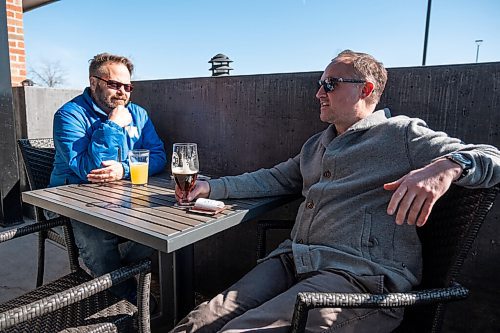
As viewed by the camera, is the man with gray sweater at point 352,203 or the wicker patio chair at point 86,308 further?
the man with gray sweater at point 352,203

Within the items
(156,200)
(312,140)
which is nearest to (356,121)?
(312,140)

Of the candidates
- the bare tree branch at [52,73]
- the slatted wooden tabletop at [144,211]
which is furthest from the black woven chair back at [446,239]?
the bare tree branch at [52,73]

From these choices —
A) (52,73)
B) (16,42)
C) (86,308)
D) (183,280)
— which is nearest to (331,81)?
(183,280)

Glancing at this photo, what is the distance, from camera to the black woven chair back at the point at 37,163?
7.32 ft

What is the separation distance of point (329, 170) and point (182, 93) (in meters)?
1.50

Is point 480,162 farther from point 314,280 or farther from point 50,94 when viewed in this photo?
point 50,94

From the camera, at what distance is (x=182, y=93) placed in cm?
Answer: 265

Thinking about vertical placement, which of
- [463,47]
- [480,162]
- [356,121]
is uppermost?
[463,47]

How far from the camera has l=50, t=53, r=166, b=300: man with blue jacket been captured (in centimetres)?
184

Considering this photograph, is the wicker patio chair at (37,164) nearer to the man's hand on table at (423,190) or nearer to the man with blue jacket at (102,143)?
the man with blue jacket at (102,143)

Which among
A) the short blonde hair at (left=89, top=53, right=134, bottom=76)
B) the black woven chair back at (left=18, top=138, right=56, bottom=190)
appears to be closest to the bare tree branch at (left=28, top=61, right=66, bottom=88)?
the black woven chair back at (left=18, top=138, right=56, bottom=190)

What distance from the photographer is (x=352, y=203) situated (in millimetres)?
1432

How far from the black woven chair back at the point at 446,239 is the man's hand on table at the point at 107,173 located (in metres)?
1.47

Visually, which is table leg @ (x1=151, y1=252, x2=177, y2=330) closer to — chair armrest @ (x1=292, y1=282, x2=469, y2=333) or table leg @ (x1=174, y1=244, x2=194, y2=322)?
table leg @ (x1=174, y1=244, x2=194, y2=322)
